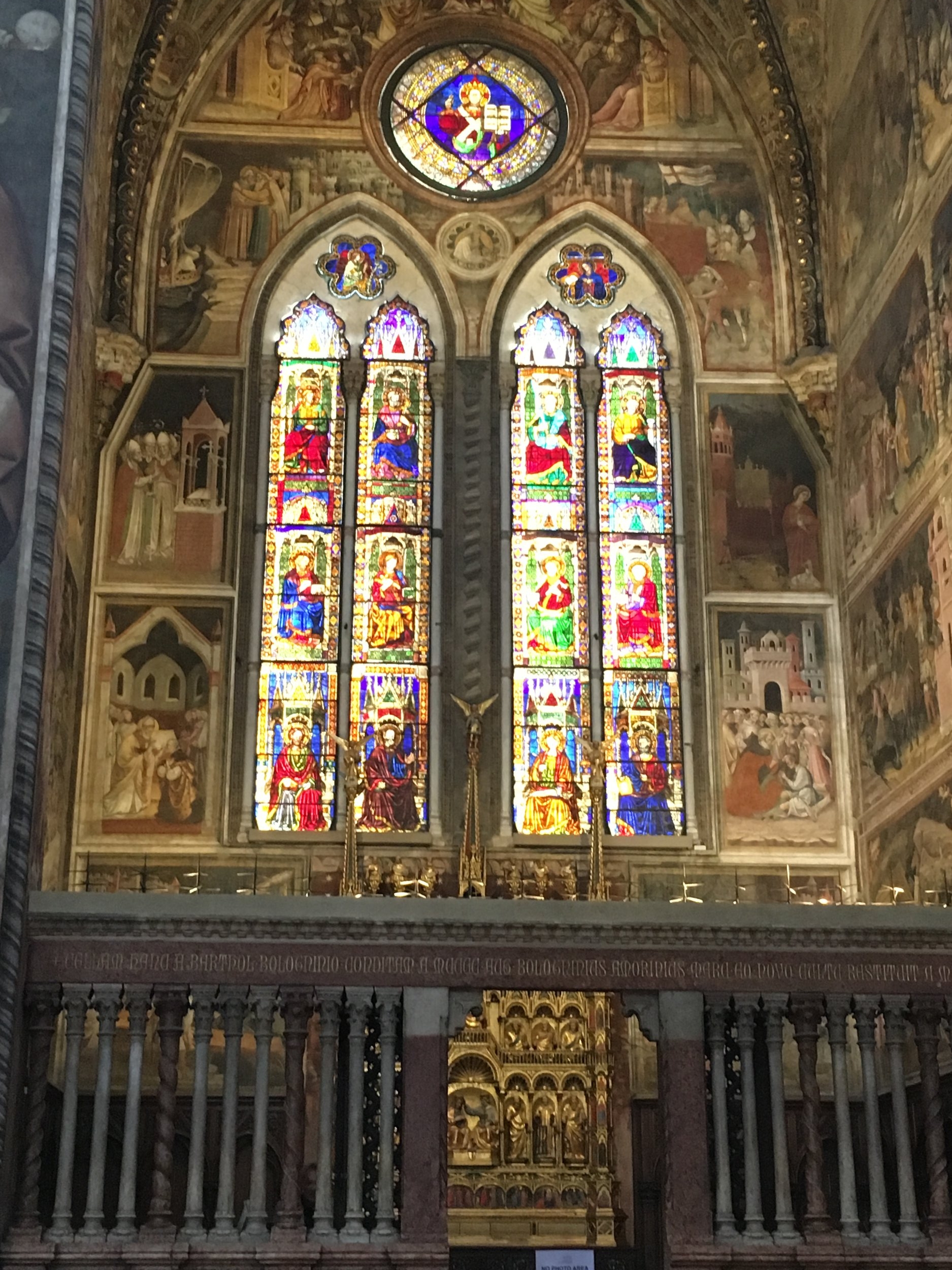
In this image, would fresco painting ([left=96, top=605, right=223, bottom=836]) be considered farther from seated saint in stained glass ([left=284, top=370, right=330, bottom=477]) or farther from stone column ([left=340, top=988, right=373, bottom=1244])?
stone column ([left=340, top=988, right=373, bottom=1244])

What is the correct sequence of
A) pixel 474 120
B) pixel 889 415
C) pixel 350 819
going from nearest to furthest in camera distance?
1. pixel 350 819
2. pixel 889 415
3. pixel 474 120

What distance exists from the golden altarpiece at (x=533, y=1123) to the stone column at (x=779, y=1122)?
10.9 feet

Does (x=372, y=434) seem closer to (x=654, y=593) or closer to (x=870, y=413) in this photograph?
(x=654, y=593)

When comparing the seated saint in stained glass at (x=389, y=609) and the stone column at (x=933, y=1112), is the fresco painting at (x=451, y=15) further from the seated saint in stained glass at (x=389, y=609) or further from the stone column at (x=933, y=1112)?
the stone column at (x=933, y=1112)

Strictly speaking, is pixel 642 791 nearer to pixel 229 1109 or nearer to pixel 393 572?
pixel 393 572

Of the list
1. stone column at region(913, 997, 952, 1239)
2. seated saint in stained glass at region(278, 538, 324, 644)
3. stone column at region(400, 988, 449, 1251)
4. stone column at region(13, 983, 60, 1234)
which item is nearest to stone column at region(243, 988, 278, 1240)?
stone column at region(400, 988, 449, 1251)

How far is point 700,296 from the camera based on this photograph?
752 inches

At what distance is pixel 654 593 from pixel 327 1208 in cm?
816

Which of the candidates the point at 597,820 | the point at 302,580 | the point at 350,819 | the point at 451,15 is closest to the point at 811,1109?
the point at 597,820

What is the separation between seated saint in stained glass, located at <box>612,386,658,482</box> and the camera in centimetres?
1852

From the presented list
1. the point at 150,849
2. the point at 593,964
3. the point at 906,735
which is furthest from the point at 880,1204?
the point at 150,849

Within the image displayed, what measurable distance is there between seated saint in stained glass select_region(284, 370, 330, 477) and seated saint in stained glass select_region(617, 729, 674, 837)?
13.3ft

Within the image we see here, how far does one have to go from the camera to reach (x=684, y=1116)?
11.8m

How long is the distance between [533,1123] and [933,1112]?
14.6 feet
